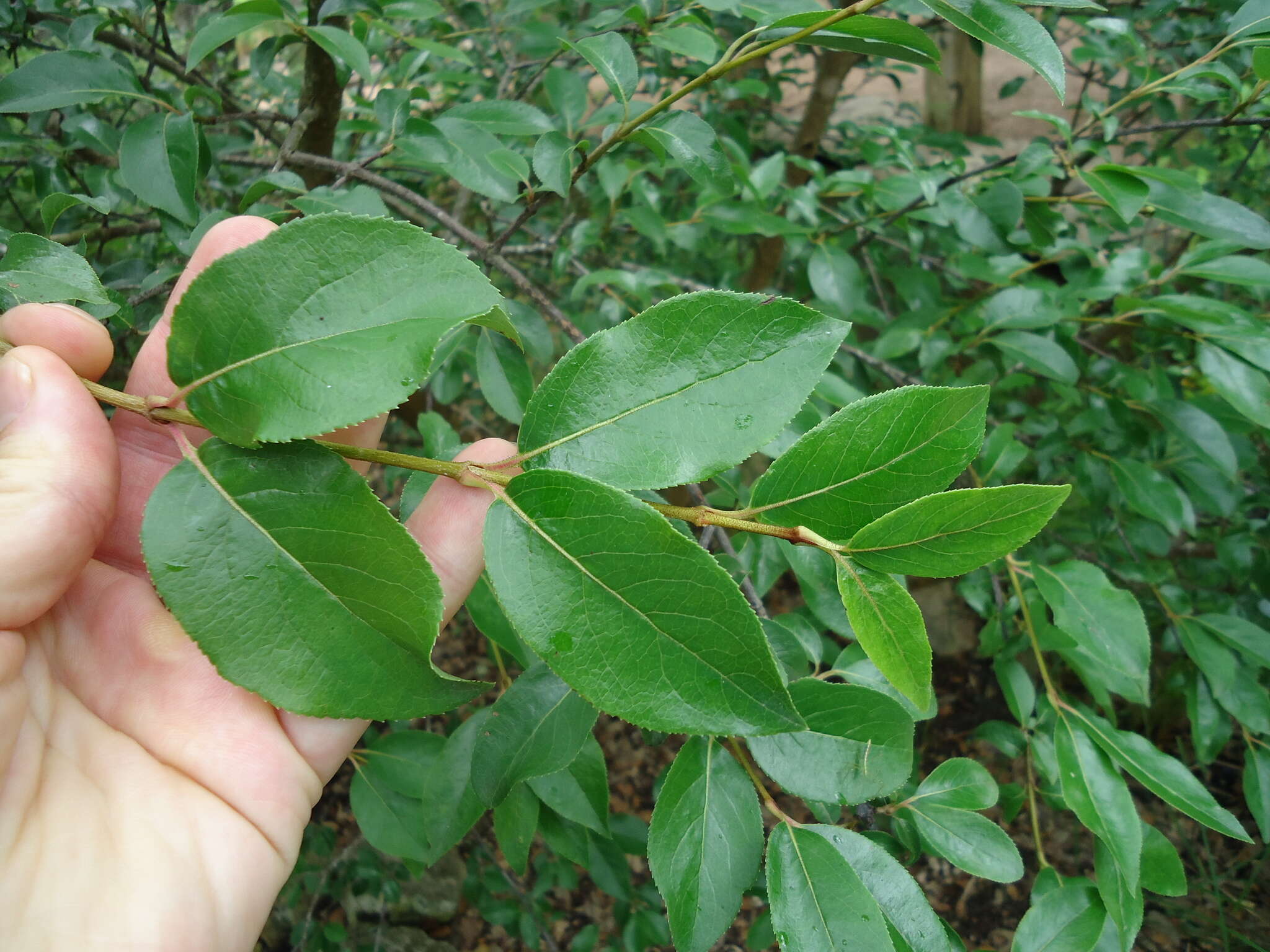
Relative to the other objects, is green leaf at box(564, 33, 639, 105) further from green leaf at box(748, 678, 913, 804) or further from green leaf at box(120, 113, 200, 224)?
green leaf at box(748, 678, 913, 804)

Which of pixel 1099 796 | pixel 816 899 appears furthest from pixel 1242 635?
pixel 816 899

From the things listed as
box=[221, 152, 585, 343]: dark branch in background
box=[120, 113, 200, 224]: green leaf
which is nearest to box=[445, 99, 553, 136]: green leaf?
box=[221, 152, 585, 343]: dark branch in background

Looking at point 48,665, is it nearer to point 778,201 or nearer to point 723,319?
point 723,319

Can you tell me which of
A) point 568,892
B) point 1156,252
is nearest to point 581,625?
point 568,892

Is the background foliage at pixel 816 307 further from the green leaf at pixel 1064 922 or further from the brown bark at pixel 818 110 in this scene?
the brown bark at pixel 818 110

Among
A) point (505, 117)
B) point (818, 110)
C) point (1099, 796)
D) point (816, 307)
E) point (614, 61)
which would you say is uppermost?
point (614, 61)

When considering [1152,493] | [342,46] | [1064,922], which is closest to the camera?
[1064,922]

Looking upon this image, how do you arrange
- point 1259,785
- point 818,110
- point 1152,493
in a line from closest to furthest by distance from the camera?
point 1259,785 → point 1152,493 → point 818,110

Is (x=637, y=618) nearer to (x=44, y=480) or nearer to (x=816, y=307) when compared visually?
(x=44, y=480)
